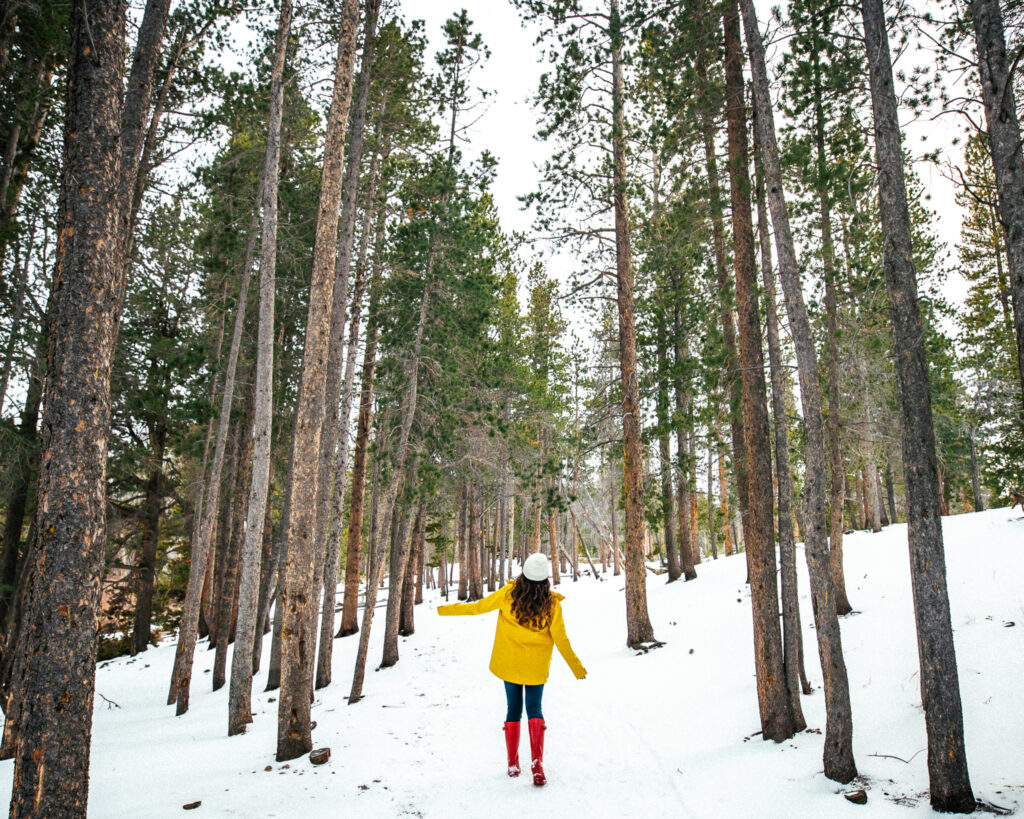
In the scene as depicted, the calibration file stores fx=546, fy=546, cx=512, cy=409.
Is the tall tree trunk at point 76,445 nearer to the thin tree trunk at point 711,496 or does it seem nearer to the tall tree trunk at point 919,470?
the tall tree trunk at point 919,470

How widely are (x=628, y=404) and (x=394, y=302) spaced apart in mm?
5873

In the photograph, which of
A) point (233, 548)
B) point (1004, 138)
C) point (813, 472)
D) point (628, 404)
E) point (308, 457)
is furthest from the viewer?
point (233, 548)

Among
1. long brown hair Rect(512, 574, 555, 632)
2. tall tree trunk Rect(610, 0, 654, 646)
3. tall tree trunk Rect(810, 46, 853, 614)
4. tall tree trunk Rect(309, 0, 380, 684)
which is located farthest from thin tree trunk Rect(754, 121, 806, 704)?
tall tree trunk Rect(309, 0, 380, 684)

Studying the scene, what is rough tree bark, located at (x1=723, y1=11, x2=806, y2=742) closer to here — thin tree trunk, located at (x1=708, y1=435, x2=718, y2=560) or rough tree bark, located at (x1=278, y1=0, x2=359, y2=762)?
rough tree bark, located at (x1=278, y1=0, x2=359, y2=762)

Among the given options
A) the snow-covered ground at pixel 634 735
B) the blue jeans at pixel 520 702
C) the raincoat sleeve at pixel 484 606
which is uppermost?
the raincoat sleeve at pixel 484 606

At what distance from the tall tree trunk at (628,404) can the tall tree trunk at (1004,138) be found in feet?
22.7

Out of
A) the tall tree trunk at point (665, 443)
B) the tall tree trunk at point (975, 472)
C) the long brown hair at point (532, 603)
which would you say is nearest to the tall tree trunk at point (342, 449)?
the long brown hair at point (532, 603)

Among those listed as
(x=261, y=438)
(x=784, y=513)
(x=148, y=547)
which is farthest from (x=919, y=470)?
(x=148, y=547)

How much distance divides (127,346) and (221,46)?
7405 mm

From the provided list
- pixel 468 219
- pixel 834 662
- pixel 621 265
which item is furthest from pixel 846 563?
pixel 468 219

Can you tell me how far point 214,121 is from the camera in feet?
30.0

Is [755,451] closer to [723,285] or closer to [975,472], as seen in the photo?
[723,285]

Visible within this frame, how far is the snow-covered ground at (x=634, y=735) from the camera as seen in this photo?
468 cm

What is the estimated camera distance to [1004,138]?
4.44 meters
